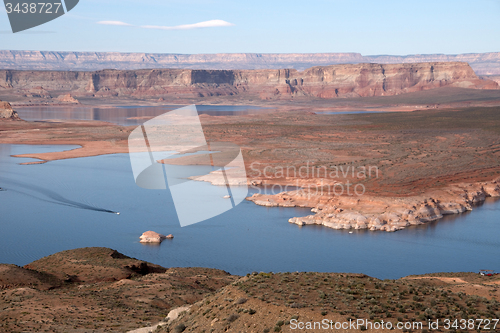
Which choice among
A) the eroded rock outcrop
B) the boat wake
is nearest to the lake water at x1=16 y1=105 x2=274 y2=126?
the eroded rock outcrop

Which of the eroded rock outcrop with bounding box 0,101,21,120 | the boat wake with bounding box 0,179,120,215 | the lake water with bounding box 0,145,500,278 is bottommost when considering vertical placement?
the lake water with bounding box 0,145,500,278

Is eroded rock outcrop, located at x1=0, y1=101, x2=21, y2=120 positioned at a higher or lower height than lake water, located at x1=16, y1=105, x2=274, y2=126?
higher

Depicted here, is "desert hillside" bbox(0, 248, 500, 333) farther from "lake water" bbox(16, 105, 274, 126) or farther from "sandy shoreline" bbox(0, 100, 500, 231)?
"lake water" bbox(16, 105, 274, 126)

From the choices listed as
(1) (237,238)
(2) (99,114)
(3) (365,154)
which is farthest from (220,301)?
(2) (99,114)

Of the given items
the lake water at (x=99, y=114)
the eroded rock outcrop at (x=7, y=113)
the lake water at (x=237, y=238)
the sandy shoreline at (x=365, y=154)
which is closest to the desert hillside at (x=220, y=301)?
the lake water at (x=237, y=238)

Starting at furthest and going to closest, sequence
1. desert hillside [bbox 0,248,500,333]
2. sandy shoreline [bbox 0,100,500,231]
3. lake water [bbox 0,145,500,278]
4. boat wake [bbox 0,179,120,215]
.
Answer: boat wake [bbox 0,179,120,215] → sandy shoreline [bbox 0,100,500,231] → lake water [bbox 0,145,500,278] → desert hillside [bbox 0,248,500,333]

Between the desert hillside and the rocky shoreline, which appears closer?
the desert hillside

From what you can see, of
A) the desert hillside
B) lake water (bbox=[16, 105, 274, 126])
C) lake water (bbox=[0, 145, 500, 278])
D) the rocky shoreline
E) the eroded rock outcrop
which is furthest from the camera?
lake water (bbox=[16, 105, 274, 126])

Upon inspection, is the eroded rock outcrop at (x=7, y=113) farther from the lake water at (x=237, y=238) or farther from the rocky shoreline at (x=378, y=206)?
the rocky shoreline at (x=378, y=206)
